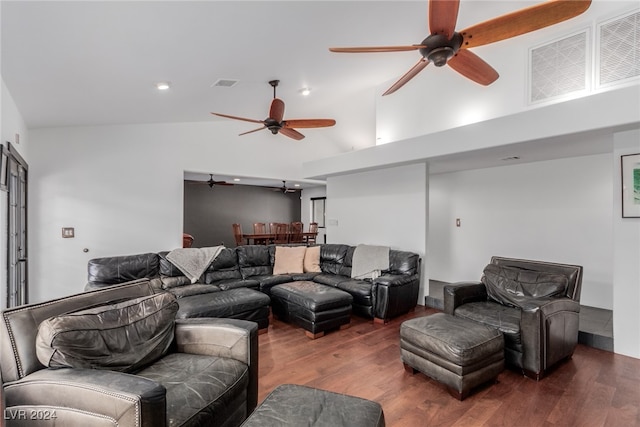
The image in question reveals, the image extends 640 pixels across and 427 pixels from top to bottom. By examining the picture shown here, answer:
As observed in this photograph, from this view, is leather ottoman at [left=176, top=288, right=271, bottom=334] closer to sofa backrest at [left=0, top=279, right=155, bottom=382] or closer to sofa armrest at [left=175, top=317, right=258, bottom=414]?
sofa armrest at [left=175, top=317, right=258, bottom=414]

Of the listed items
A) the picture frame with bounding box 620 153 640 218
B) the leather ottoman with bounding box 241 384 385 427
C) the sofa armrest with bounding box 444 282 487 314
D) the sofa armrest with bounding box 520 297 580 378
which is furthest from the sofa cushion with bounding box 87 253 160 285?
the picture frame with bounding box 620 153 640 218

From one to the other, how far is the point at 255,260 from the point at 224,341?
3108 mm

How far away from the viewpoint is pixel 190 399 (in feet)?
5.06

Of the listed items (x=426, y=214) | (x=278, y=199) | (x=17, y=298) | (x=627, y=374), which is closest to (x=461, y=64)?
(x=426, y=214)

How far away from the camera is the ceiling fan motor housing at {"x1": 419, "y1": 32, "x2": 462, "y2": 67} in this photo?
2.09 metres

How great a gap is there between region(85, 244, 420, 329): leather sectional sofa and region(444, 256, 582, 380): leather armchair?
1021 mm

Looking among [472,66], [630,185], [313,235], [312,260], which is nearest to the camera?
[472,66]

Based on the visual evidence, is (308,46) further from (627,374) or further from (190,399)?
(627,374)

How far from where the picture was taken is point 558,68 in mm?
3525

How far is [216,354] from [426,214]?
152 inches

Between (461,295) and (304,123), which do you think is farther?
(304,123)

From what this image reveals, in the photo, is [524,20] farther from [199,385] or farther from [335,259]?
[335,259]

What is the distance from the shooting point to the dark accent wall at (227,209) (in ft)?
29.5

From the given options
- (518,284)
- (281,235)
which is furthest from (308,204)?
(518,284)
